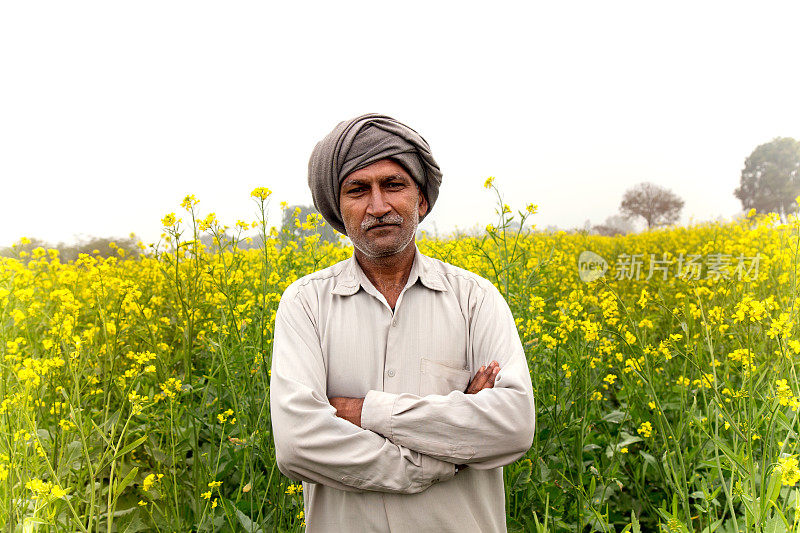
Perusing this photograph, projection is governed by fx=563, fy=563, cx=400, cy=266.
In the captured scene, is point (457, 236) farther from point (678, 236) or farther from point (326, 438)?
point (678, 236)

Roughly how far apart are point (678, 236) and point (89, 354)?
6000 millimetres

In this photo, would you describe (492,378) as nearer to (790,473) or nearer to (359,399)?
(359,399)

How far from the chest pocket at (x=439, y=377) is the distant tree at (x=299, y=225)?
4.43ft

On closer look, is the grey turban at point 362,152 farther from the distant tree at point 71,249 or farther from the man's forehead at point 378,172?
the distant tree at point 71,249

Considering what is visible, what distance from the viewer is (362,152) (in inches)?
52.6

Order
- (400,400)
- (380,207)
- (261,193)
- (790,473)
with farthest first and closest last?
(261,193) → (380,207) → (400,400) → (790,473)

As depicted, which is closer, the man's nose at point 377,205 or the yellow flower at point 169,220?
the man's nose at point 377,205

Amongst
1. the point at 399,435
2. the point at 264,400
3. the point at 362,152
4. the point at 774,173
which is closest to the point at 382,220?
the point at 362,152

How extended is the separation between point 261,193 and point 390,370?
0.96m

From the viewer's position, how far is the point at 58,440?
1913 mm

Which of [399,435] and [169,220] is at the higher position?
[169,220]

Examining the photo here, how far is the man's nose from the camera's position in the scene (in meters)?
1.32

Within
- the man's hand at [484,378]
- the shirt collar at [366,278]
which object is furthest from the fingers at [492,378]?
the shirt collar at [366,278]

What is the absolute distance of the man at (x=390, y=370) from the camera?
117 cm
